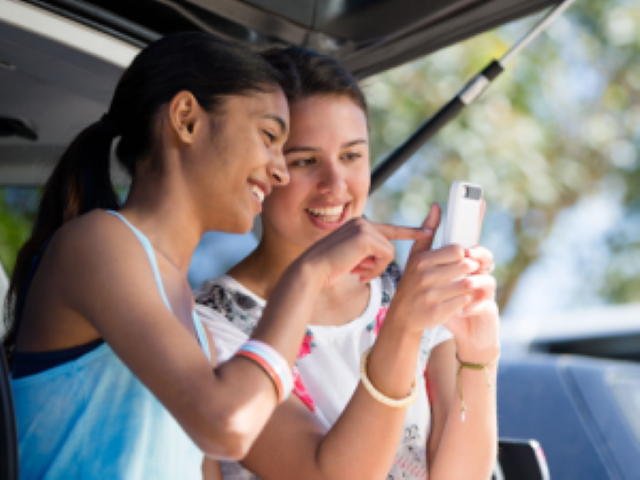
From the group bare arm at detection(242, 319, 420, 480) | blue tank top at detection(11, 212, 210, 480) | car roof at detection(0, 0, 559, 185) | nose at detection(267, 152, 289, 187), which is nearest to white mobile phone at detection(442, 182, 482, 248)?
bare arm at detection(242, 319, 420, 480)

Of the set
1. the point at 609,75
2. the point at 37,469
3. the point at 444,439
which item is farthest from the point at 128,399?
the point at 609,75

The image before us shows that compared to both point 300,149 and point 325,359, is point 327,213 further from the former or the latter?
point 325,359

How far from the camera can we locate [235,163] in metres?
1.49

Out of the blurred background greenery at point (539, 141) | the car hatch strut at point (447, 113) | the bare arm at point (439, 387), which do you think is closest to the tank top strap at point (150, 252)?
the bare arm at point (439, 387)

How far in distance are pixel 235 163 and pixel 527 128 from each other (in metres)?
6.78

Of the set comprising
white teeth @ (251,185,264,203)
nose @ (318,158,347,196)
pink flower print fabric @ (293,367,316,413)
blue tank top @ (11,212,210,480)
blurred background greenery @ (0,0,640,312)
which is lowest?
blue tank top @ (11,212,210,480)

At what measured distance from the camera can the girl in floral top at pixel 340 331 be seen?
65.2 inches

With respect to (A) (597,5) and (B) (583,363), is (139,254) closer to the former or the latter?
(B) (583,363)

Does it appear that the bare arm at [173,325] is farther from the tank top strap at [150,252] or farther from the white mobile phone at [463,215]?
the white mobile phone at [463,215]

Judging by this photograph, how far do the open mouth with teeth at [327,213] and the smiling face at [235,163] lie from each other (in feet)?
1.23

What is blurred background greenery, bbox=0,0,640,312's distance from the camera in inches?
312

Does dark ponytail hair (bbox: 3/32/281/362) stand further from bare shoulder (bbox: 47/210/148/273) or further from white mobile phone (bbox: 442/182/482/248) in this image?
white mobile phone (bbox: 442/182/482/248)

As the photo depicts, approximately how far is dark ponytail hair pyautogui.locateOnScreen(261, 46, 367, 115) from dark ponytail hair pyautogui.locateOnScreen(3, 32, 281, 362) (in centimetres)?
23

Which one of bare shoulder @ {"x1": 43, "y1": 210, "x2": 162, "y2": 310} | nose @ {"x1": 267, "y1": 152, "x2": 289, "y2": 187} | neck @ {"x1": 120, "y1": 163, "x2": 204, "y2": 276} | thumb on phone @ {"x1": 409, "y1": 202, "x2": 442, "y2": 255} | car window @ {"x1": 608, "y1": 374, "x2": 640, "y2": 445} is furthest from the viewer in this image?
car window @ {"x1": 608, "y1": 374, "x2": 640, "y2": 445}
